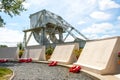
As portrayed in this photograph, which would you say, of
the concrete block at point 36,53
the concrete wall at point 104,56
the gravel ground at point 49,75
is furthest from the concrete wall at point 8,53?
the concrete wall at point 104,56

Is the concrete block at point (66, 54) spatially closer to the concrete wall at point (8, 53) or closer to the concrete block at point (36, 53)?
the concrete block at point (36, 53)

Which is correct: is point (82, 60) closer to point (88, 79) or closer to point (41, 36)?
point (88, 79)

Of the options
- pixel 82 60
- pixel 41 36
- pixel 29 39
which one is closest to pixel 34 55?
pixel 82 60

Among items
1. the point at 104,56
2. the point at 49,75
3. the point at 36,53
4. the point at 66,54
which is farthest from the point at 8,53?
the point at 104,56

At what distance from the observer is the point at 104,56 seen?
36.4 feet

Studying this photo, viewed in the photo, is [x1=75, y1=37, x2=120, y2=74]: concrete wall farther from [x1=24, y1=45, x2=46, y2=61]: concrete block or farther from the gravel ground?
[x1=24, y1=45, x2=46, y2=61]: concrete block

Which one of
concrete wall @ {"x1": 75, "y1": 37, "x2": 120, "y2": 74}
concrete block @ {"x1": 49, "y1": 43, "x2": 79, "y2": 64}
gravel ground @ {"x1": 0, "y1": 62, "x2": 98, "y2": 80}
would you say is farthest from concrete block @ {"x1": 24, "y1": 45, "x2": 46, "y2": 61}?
concrete wall @ {"x1": 75, "y1": 37, "x2": 120, "y2": 74}

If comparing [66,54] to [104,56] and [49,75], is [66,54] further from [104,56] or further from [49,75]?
[104,56]

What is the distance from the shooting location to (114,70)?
1053 centimetres

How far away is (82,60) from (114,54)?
3.81 meters

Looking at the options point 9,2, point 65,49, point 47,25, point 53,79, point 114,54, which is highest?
point 9,2

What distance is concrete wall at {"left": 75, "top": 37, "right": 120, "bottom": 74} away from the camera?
10.5 meters

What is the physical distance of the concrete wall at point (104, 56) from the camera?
Answer: 10462mm

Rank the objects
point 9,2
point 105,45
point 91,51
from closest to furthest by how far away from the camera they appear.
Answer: point 105,45 < point 91,51 < point 9,2
